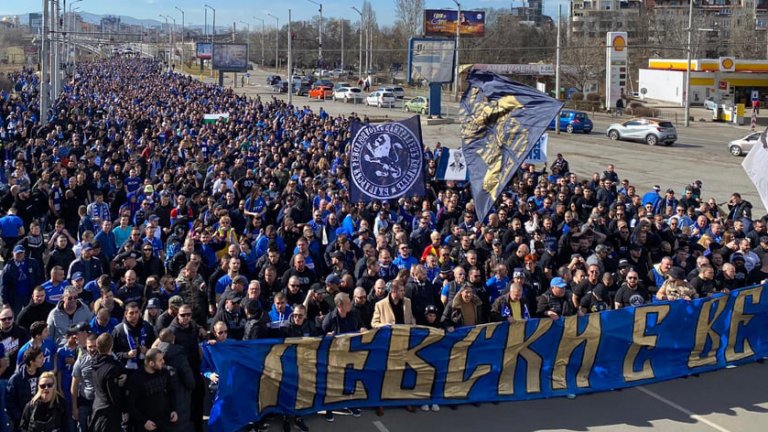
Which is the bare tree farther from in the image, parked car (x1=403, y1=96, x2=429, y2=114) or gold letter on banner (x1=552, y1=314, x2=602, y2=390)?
gold letter on banner (x1=552, y1=314, x2=602, y2=390)

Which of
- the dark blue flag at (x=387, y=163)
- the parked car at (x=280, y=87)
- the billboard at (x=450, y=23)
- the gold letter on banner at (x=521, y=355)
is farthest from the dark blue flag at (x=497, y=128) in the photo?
the parked car at (x=280, y=87)

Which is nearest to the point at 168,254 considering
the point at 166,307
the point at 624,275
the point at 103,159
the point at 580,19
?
the point at 166,307

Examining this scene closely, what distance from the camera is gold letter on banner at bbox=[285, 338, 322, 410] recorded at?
8.48 meters

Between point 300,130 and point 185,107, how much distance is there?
10.7 meters

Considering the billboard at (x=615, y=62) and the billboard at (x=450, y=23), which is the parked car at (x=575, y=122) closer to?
the billboard at (x=615, y=62)

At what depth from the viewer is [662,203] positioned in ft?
56.2

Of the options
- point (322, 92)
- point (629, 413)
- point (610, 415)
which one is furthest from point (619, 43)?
point (610, 415)

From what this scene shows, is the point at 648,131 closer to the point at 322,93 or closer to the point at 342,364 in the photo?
the point at 342,364

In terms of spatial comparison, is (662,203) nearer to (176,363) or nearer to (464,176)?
(464,176)

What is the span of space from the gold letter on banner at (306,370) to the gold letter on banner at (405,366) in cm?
78

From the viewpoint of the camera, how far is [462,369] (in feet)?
30.0

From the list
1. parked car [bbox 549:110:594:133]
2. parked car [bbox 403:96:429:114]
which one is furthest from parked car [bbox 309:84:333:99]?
parked car [bbox 549:110:594:133]

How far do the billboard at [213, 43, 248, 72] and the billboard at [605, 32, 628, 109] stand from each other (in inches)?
1082

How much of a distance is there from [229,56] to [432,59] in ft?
83.1
